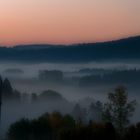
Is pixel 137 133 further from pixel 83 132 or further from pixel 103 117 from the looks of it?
pixel 103 117

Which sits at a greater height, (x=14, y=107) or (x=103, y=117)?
(x=103, y=117)

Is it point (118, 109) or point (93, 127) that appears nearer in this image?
point (93, 127)

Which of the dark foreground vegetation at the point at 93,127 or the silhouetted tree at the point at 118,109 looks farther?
the silhouetted tree at the point at 118,109

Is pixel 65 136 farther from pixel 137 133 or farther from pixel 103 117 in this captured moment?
pixel 103 117

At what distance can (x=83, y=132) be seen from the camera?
182 feet

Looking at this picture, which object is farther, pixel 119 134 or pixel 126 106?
pixel 126 106

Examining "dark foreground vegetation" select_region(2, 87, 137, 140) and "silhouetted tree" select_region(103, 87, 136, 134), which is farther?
"silhouetted tree" select_region(103, 87, 136, 134)

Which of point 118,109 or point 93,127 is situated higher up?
point 118,109

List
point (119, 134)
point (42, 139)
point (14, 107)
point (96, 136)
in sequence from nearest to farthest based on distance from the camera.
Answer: point (96, 136) < point (119, 134) < point (42, 139) < point (14, 107)

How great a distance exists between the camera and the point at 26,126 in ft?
247

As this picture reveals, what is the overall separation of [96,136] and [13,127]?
75.5 feet

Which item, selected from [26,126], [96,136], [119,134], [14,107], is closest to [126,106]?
[119,134]

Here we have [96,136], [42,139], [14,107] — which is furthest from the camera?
[14,107]

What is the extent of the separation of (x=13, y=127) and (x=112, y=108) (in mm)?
16286
